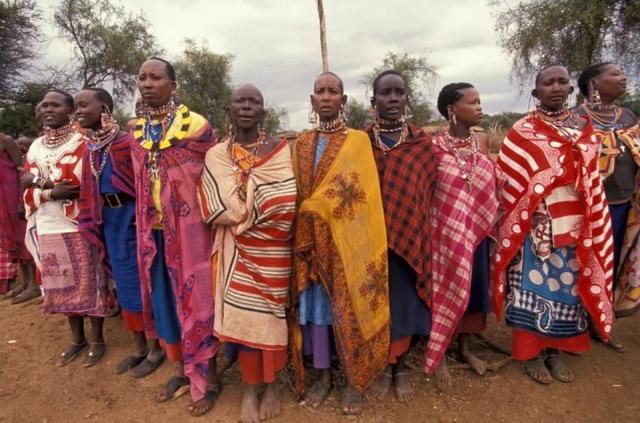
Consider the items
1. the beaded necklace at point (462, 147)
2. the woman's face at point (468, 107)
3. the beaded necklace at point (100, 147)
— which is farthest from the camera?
the beaded necklace at point (100, 147)

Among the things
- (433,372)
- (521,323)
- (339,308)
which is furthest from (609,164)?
(339,308)

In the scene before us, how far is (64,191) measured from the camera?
3525 millimetres

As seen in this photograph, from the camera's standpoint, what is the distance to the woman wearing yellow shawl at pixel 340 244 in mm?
2803

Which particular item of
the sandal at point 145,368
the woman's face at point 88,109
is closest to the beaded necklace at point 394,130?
the woman's face at point 88,109

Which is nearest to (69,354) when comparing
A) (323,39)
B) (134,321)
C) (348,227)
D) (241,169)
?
(134,321)

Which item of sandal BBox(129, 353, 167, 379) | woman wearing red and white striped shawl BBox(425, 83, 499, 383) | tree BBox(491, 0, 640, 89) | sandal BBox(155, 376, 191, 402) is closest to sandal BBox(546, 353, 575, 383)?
woman wearing red and white striped shawl BBox(425, 83, 499, 383)

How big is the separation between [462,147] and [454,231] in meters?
0.65

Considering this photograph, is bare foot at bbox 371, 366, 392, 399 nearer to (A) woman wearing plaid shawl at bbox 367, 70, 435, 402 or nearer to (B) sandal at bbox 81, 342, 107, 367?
(A) woman wearing plaid shawl at bbox 367, 70, 435, 402

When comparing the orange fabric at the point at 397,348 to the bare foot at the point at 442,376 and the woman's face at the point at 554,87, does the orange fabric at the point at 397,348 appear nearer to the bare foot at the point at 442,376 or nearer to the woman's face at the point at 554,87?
the bare foot at the point at 442,376

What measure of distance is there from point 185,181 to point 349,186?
1.15 meters

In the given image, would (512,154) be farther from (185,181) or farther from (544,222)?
(185,181)

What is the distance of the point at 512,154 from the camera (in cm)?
330

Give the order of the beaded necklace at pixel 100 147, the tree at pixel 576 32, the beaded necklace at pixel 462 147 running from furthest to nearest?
the tree at pixel 576 32 < the beaded necklace at pixel 100 147 < the beaded necklace at pixel 462 147

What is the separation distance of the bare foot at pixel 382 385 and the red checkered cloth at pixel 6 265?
5.27 metres
